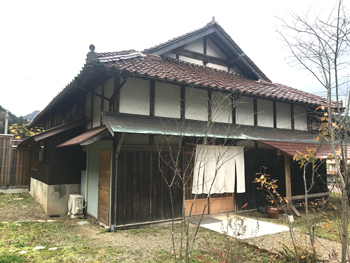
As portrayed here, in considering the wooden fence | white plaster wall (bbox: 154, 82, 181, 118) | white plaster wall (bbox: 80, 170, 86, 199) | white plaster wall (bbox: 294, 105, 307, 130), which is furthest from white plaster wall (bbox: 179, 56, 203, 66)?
the wooden fence

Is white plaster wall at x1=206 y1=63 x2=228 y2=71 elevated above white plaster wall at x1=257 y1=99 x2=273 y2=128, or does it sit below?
above

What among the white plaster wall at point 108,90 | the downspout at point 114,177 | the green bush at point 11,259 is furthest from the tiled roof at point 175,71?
the green bush at point 11,259

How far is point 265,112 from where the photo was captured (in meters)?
10.4

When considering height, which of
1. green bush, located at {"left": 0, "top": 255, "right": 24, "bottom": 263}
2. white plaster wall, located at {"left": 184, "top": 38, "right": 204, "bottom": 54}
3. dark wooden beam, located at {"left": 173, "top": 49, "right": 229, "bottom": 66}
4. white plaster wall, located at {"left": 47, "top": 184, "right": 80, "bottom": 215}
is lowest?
green bush, located at {"left": 0, "top": 255, "right": 24, "bottom": 263}

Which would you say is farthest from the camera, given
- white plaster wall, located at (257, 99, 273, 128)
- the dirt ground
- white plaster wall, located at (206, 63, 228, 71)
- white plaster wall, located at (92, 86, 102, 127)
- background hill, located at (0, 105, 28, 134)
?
background hill, located at (0, 105, 28, 134)

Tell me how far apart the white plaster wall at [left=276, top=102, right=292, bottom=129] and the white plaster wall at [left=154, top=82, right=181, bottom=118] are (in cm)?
483

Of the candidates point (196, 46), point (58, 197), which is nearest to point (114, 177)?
point (58, 197)

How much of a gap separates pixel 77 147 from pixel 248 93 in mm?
6640

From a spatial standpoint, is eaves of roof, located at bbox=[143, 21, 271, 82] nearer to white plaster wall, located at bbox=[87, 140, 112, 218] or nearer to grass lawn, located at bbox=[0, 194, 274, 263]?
white plaster wall, located at bbox=[87, 140, 112, 218]

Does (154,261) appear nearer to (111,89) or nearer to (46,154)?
(111,89)

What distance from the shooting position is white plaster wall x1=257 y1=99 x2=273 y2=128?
10242 millimetres

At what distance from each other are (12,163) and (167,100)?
1196 cm

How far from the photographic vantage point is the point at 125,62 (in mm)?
7414

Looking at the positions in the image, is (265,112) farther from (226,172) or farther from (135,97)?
(135,97)
